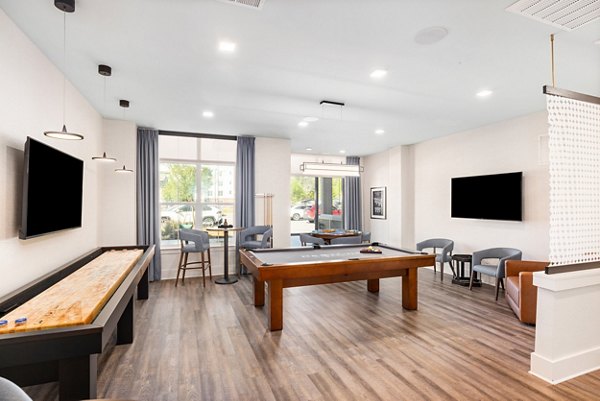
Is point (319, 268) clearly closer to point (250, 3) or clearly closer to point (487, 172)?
point (250, 3)

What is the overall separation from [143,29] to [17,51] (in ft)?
3.40

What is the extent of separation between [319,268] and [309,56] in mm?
2290

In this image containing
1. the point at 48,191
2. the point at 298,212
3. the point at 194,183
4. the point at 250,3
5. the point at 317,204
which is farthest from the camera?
the point at 298,212

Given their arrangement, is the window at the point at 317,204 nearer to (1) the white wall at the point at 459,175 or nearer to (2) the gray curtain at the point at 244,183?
(1) the white wall at the point at 459,175

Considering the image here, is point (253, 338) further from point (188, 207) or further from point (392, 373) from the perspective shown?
point (188, 207)

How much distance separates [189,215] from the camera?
6.62 metres

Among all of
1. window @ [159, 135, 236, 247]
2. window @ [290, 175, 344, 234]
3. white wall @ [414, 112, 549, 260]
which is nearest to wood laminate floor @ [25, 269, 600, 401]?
white wall @ [414, 112, 549, 260]

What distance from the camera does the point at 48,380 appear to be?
2057 millimetres

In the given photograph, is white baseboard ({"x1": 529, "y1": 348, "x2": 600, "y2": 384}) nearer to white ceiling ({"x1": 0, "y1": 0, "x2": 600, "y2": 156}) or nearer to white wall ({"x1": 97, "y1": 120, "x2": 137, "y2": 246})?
white ceiling ({"x1": 0, "y1": 0, "x2": 600, "y2": 156})

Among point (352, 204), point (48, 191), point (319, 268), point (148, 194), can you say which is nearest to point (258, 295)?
point (319, 268)

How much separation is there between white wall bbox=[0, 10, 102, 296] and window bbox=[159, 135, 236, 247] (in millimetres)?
2699

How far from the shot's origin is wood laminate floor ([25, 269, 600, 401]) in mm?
2451

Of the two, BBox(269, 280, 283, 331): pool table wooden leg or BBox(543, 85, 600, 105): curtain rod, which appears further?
BBox(269, 280, 283, 331): pool table wooden leg

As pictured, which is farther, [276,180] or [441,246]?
[276,180]
